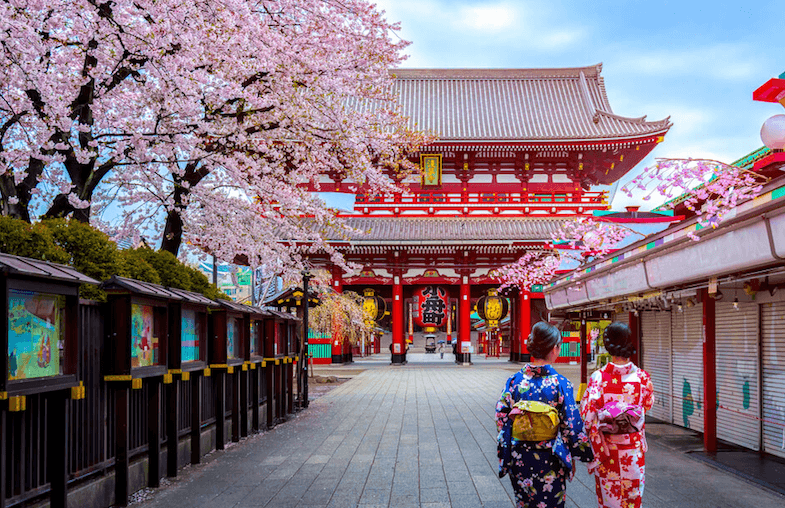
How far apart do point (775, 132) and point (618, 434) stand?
356cm

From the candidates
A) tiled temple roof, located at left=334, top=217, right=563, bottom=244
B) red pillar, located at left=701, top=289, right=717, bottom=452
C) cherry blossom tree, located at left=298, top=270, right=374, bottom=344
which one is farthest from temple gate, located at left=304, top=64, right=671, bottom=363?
red pillar, located at left=701, top=289, right=717, bottom=452

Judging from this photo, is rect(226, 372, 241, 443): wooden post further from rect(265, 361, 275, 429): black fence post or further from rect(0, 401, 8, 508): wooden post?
rect(0, 401, 8, 508): wooden post

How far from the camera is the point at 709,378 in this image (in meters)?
8.91

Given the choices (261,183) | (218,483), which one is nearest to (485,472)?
(218,483)

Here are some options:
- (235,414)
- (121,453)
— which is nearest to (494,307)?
(235,414)

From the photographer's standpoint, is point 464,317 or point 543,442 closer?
point 543,442

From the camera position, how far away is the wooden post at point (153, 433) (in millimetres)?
6801

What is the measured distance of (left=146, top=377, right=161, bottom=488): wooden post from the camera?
680 centimetres

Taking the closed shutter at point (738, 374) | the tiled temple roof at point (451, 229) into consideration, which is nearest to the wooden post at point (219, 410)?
the closed shutter at point (738, 374)

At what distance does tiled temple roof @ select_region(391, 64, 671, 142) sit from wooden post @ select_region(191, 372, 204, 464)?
21.4 metres

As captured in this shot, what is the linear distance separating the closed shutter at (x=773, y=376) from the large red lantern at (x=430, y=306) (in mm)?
21756

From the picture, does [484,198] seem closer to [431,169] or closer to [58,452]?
[431,169]

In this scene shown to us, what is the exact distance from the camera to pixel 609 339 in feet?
16.2

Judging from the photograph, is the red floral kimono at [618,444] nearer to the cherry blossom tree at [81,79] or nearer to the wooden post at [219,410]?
the wooden post at [219,410]
